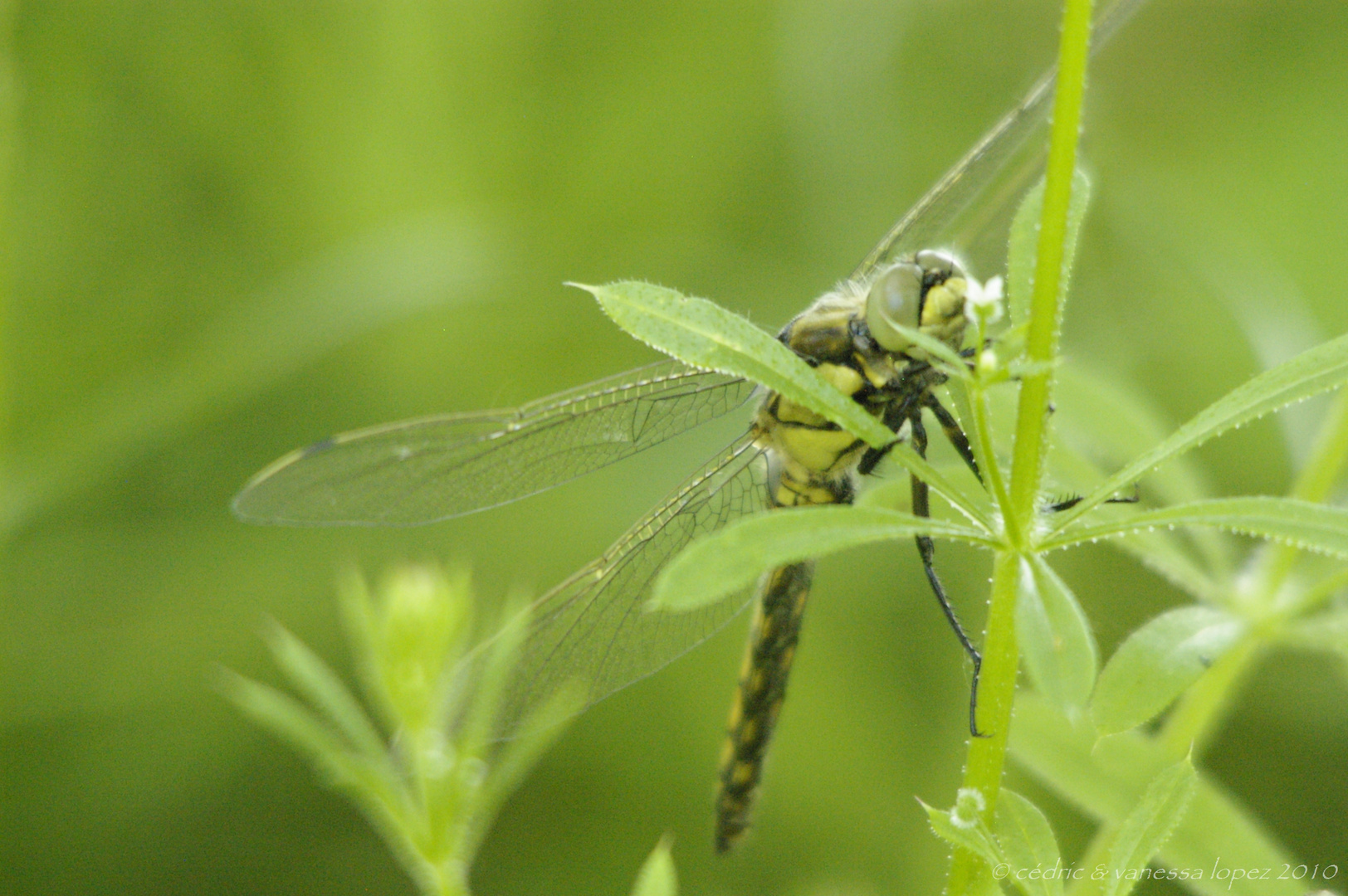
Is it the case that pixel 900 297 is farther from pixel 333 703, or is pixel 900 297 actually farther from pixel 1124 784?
pixel 333 703

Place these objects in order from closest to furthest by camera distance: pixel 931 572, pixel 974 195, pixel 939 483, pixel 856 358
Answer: pixel 939 483 → pixel 931 572 → pixel 856 358 → pixel 974 195

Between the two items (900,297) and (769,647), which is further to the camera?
(769,647)

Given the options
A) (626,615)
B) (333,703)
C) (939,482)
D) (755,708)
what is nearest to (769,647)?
(755,708)

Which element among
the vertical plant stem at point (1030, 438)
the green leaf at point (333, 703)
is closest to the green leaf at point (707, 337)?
the vertical plant stem at point (1030, 438)

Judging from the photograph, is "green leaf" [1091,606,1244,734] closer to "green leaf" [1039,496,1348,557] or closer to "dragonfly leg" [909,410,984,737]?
"green leaf" [1039,496,1348,557]

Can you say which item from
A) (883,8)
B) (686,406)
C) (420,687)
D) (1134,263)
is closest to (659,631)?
(686,406)

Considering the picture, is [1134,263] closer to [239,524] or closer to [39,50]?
[239,524]
